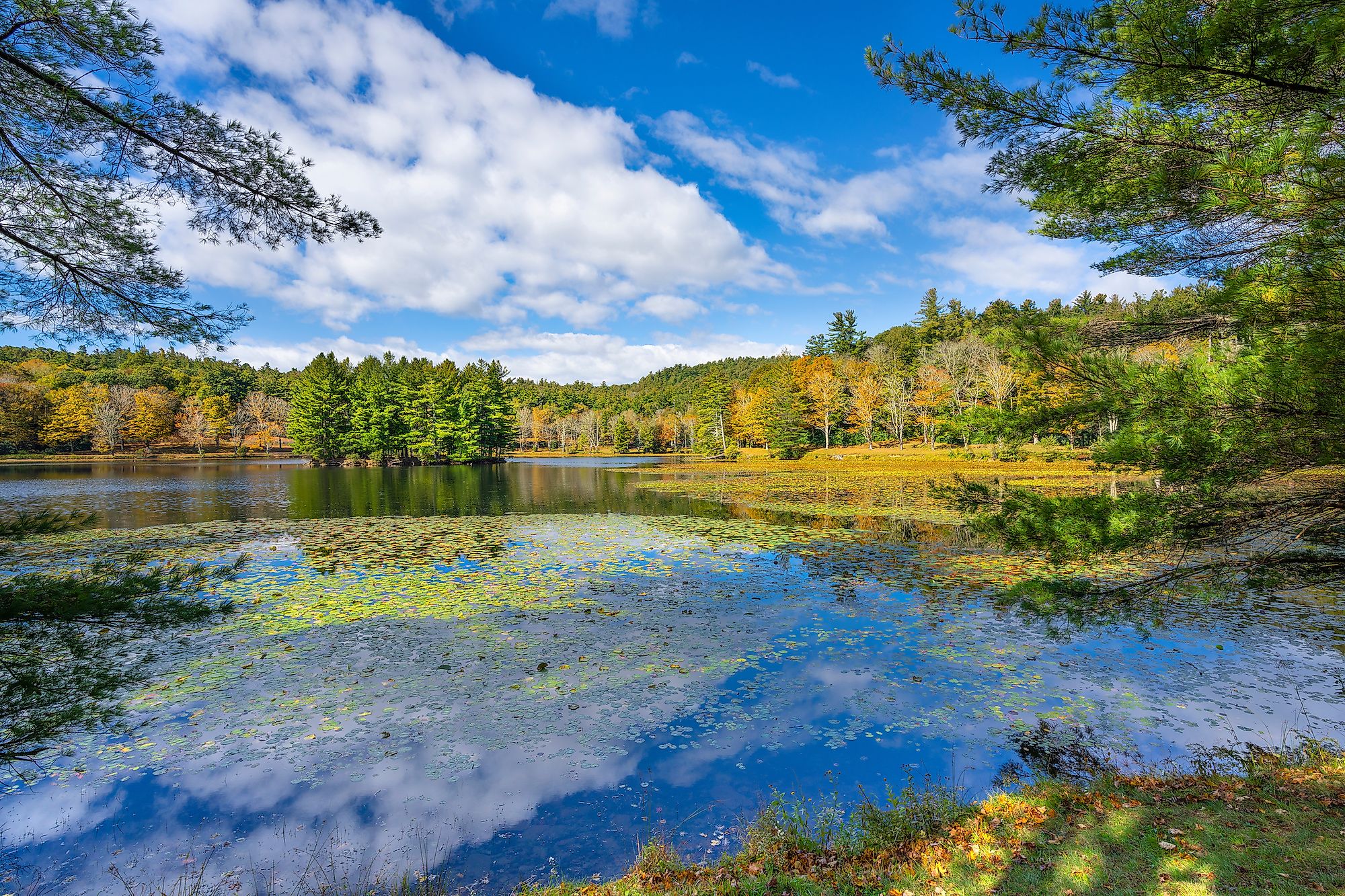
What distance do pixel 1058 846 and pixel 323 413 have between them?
2598 inches

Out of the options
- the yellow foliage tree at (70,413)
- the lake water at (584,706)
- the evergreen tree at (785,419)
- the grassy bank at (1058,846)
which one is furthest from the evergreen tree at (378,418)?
the grassy bank at (1058,846)

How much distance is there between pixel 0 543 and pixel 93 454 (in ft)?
270

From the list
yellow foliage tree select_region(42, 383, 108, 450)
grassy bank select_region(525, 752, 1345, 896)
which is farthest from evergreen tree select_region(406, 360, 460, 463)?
grassy bank select_region(525, 752, 1345, 896)

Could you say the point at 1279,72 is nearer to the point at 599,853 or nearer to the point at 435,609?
the point at 599,853

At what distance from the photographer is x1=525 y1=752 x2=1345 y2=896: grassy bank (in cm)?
306

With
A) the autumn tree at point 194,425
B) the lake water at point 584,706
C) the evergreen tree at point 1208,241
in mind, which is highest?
the autumn tree at point 194,425

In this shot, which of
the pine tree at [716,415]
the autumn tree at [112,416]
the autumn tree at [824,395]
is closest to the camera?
the autumn tree at [824,395]

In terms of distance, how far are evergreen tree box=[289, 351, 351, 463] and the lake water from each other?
165 feet

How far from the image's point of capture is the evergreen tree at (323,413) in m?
56.0

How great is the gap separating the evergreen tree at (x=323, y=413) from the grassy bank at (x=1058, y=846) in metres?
63.1

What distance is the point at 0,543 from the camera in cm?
304

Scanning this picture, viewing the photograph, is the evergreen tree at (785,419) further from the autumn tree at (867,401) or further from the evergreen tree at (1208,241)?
the evergreen tree at (1208,241)

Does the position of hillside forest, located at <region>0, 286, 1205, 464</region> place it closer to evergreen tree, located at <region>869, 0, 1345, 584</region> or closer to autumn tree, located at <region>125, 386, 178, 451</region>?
autumn tree, located at <region>125, 386, 178, 451</region>

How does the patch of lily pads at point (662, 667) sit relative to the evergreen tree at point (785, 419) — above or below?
below
